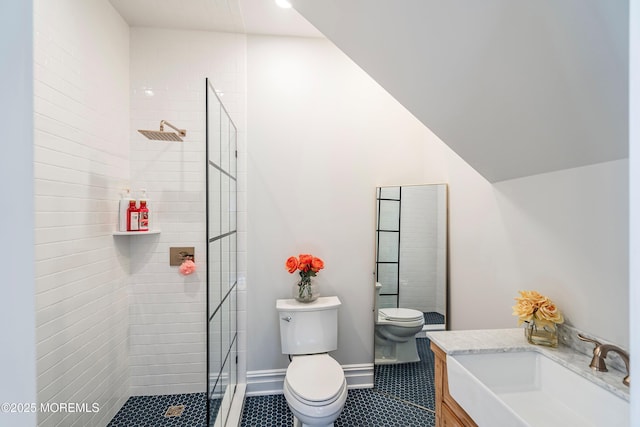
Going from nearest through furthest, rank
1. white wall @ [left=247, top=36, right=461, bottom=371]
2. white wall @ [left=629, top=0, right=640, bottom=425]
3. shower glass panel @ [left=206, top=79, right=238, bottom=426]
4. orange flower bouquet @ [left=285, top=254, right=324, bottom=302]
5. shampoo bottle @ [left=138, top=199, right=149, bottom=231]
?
white wall @ [left=629, top=0, right=640, bottom=425] < shower glass panel @ [left=206, top=79, right=238, bottom=426] < shampoo bottle @ [left=138, top=199, right=149, bottom=231] < orange flower bouquet @ [left=285, top=254, right=324, bottom=302] < white wall @ [left=247, top=36, right=461, bottom=371]

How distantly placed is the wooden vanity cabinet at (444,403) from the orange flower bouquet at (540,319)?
0.38 metres

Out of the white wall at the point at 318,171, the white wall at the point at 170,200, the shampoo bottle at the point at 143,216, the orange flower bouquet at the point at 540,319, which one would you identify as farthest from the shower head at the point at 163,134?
the orange flower bouquet at the point at 540,319

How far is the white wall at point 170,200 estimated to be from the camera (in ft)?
5.86

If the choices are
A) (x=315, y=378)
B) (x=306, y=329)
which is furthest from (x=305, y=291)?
(x=315, y=378)

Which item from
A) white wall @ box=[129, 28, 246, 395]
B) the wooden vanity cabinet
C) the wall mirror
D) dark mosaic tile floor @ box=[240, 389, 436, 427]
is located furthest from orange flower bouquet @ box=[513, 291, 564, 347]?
white wall @ box=[129, 28, 246, 395]

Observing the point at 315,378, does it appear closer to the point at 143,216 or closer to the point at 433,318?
the point at 433,318

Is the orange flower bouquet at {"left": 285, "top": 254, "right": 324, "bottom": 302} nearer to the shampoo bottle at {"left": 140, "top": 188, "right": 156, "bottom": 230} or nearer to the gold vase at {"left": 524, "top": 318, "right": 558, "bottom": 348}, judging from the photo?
the shampoo bottle at {"left": 140, "top": 188, "right": 156, "bottom": 230}

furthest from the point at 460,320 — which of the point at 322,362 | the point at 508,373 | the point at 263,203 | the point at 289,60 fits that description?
the point at 289,60

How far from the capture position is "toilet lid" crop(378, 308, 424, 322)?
7.04ft

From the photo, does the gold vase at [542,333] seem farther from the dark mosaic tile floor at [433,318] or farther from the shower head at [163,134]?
the shower head at [163,134]

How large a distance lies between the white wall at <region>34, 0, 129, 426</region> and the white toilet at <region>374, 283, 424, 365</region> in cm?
174

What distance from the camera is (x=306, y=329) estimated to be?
206 cm

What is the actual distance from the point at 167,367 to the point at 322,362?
1.02 meters

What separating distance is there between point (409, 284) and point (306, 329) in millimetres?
848
